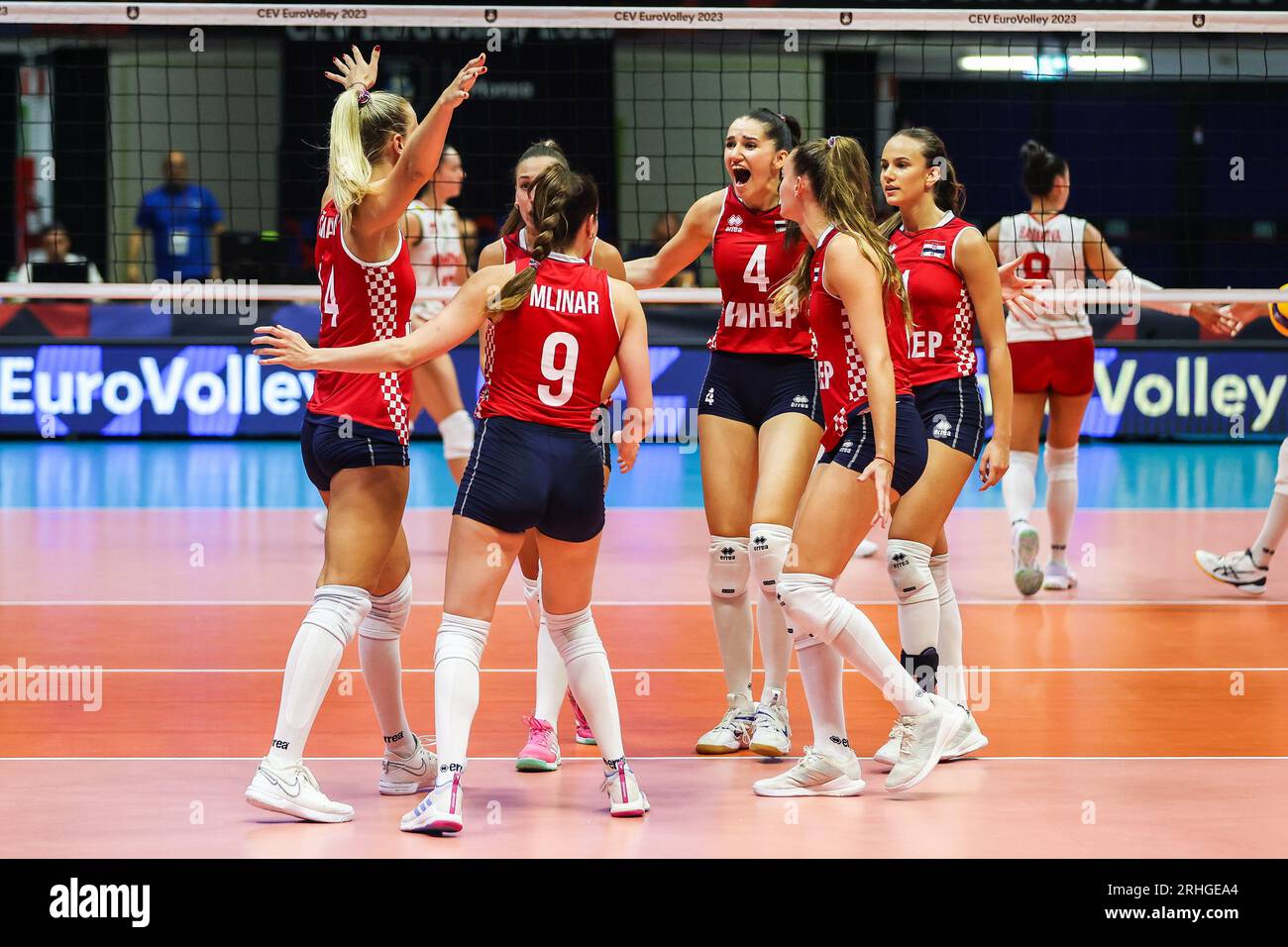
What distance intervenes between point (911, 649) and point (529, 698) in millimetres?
1616

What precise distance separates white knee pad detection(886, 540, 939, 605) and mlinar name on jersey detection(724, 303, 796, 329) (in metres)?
0.88

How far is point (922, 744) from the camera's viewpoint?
502 centimetres

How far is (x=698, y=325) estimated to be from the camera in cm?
1509

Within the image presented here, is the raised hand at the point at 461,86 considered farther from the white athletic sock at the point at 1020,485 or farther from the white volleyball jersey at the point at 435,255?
the white volleyball jersey at the point at 435,255

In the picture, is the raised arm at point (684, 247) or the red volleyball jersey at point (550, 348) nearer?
the red volleyball jersey at point (550, 348)

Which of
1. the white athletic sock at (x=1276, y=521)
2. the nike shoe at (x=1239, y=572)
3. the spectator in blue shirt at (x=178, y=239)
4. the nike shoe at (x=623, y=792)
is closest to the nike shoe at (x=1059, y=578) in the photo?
the nike shoe at (x=1239, y=572)

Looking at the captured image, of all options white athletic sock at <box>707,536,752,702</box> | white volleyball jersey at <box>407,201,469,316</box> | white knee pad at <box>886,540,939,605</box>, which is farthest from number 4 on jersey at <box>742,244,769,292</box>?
white volleyball jersey at <box>407,201,469,316</box>

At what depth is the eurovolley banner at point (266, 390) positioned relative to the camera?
48.5ft

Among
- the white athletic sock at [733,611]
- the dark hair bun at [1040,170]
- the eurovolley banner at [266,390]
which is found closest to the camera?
the white athletic sock at [733,611]

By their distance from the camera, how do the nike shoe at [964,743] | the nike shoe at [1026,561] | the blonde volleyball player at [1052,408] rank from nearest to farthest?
the nike shoe at [964,743] → the nike shoe at [1026,561] → the blonde volleyball player at [1052,408]

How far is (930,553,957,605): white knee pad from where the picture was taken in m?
5.88

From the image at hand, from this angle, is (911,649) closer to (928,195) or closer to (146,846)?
(928,195)

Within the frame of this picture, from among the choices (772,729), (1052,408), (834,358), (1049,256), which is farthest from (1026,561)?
(834,358)

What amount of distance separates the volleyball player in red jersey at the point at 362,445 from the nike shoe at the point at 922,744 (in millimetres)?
1448
